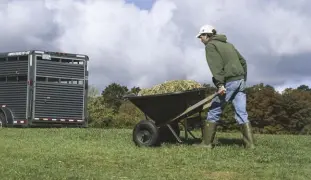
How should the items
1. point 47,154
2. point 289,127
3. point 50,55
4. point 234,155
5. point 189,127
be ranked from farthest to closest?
point 289,127 < point 50,55 < point 189,127 < point 47,154 < point 234,155

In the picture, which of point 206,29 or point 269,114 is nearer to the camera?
point 206,29

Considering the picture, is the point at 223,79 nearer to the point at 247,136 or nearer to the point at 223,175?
the point at 247,136

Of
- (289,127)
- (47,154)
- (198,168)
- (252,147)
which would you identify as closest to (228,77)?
(252,147)

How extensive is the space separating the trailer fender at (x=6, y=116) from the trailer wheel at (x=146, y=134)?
15208 mm

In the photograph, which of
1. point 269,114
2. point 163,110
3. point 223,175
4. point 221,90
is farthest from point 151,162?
point 269,114

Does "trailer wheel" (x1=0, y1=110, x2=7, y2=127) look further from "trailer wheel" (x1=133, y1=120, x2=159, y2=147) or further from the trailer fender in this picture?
"trailer wheel" (x1=133, y1=120, x2=159, y2=147)

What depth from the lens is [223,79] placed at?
9.70 m

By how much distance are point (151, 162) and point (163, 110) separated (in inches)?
90.6

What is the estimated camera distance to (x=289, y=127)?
31688mm

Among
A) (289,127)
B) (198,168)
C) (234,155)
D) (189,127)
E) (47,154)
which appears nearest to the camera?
(198,168)

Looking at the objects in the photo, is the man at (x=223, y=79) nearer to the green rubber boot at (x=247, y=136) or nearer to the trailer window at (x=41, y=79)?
the green rubber boot at (x=247, y=136)

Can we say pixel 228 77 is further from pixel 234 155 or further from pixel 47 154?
pixel 47 154

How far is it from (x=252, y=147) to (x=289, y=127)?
75.4ft

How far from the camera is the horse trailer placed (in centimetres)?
2403
